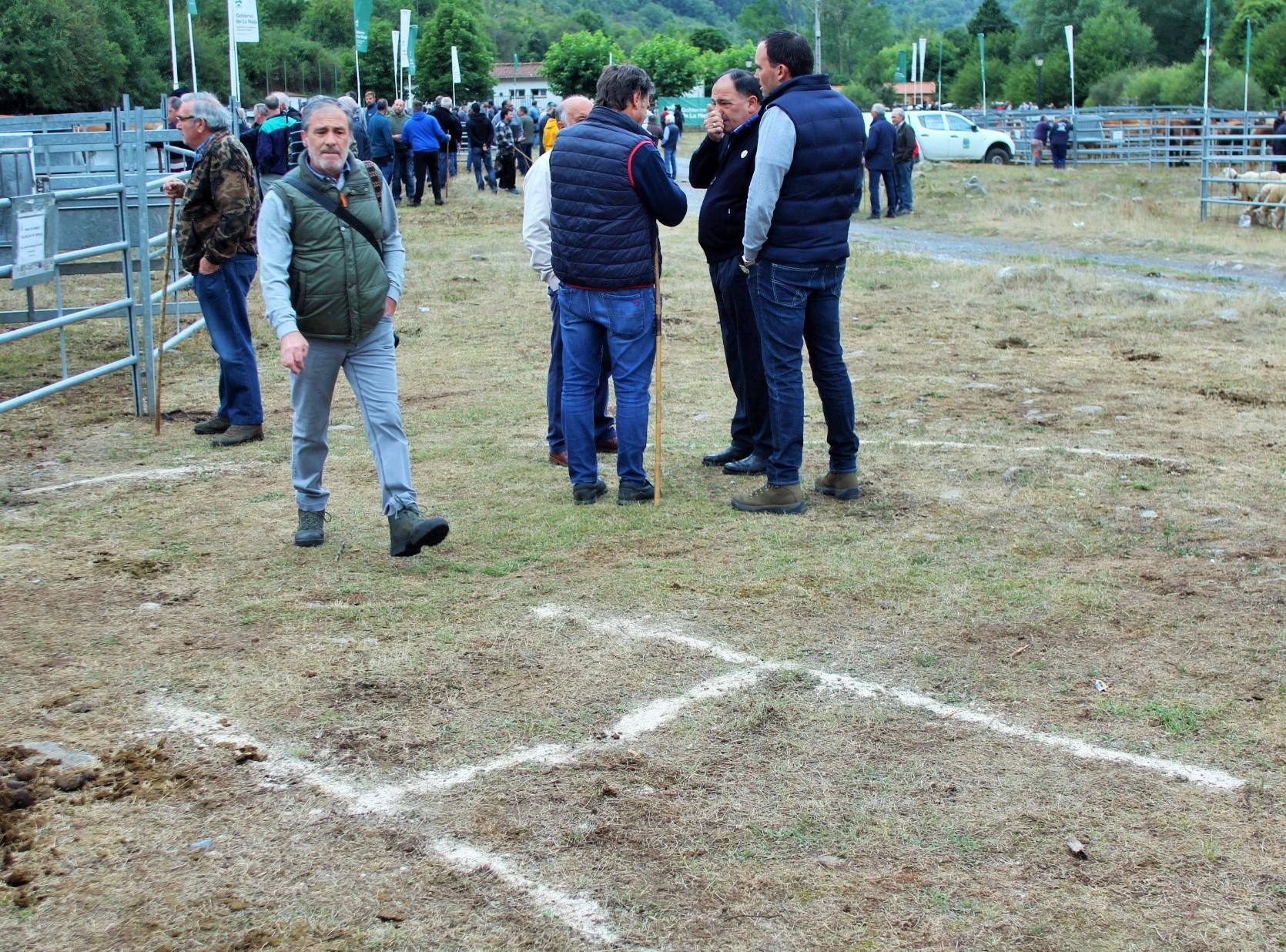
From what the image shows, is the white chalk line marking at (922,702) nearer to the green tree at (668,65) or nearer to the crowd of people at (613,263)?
the crowd of people at (613,263)

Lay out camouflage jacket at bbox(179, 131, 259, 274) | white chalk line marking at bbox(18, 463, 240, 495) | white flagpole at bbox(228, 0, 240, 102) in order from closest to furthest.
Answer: white chalk line marking at bbox(18, 463, 240, 495) < camouflage jacket at bbox(179, 131, 259, 274) < white flagpole at bbox(228, 0, 240, 102)

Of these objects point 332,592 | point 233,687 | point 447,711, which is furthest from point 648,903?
point 332,592

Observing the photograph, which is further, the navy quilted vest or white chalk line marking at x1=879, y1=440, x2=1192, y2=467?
white chalk line marking at x1=879, y1=440, x2=1192, y2=467

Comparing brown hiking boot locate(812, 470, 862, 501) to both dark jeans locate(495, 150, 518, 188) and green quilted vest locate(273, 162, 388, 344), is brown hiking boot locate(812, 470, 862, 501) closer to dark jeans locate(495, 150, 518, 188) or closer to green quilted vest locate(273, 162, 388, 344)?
green quilted vest locate(273, 162, 388, 344)

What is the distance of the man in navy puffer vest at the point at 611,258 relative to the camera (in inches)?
246

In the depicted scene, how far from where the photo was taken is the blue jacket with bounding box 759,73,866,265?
6039mm

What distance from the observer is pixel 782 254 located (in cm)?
619

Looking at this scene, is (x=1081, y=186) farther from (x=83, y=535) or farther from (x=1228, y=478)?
(x=83, y=535)

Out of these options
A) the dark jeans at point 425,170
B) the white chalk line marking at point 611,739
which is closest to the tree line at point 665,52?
the dark jeans at point 425,170

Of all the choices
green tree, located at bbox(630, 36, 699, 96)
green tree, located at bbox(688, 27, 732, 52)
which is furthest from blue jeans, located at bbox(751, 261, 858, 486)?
green tree, located at bbox(688, 27, 732, 52)

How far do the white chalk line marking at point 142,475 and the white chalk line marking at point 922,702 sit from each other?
10.2 feet

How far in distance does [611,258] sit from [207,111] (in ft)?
9.76

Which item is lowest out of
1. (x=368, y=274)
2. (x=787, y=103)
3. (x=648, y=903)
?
(x=648, y=903)

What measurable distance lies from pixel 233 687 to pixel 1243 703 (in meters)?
3.19
